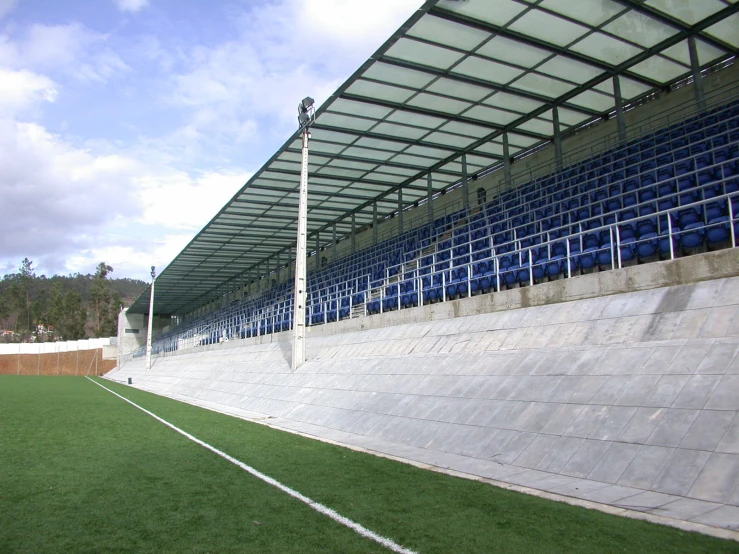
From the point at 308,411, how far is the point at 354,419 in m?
2.21

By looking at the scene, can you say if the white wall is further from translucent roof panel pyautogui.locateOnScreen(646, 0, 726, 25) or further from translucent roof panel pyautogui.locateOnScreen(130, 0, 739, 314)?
translucent roof panel pyautogui.locateOnScreen(646, 0, 726, 25)

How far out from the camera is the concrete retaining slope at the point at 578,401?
5391 mm

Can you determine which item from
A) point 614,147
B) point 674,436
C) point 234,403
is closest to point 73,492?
point 674,436

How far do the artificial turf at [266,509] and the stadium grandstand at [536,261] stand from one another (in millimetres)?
743

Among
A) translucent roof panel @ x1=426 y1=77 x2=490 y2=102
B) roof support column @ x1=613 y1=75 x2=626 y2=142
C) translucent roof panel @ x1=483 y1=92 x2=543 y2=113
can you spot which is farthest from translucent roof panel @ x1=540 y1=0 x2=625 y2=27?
translucent roof panel @ x1=483 y1=92 x2=543 y2=113

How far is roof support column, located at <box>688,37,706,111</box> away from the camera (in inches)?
620

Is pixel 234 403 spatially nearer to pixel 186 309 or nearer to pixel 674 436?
pixel 674 436

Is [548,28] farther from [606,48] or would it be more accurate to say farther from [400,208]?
[400,208]

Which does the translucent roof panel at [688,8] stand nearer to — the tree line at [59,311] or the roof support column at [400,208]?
the roof support column at [400,208]

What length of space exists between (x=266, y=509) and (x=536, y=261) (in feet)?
30.2

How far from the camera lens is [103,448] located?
29.4 feet

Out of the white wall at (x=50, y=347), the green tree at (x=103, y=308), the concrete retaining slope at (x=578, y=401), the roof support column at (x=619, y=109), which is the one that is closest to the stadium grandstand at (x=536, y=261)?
the concrete retaining slope at (x=578, y=401)

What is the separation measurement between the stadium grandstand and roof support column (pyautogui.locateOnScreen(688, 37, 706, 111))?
0.07 m

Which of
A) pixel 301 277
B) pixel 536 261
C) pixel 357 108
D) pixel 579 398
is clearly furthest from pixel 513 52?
pixel 579 398
